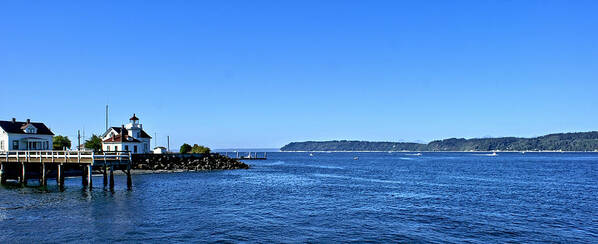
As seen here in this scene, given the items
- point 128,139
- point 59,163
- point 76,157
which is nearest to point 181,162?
point 128,139

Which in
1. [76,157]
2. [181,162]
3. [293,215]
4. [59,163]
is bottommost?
[293,215]

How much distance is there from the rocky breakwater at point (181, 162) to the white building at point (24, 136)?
15.4m

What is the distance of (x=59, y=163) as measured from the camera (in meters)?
46.7

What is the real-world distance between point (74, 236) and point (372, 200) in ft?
81.7

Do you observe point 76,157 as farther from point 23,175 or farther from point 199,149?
point 199,149

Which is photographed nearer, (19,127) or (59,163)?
(59,163)

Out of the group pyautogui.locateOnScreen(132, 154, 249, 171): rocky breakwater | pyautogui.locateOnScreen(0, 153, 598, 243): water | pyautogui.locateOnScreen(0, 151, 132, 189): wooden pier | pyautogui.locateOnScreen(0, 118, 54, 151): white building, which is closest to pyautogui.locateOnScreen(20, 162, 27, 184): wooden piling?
pyautogui.locateOnScreen(0, 151, 132, 189): wooden pier

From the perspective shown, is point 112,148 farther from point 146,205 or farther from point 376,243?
point 376,243

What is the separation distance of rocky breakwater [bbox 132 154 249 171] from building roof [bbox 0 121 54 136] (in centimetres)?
1554

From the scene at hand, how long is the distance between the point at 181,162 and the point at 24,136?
27707 millimetres

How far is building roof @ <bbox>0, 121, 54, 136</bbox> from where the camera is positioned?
63669mm

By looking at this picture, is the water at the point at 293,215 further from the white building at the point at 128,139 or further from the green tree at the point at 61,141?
the green tree at the point at 61,141

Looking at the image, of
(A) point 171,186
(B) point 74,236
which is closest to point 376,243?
(B) point 74,236

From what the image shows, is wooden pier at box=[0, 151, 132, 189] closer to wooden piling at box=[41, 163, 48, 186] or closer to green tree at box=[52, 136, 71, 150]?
wooden piling at box=[41, 163, 48, 186]
